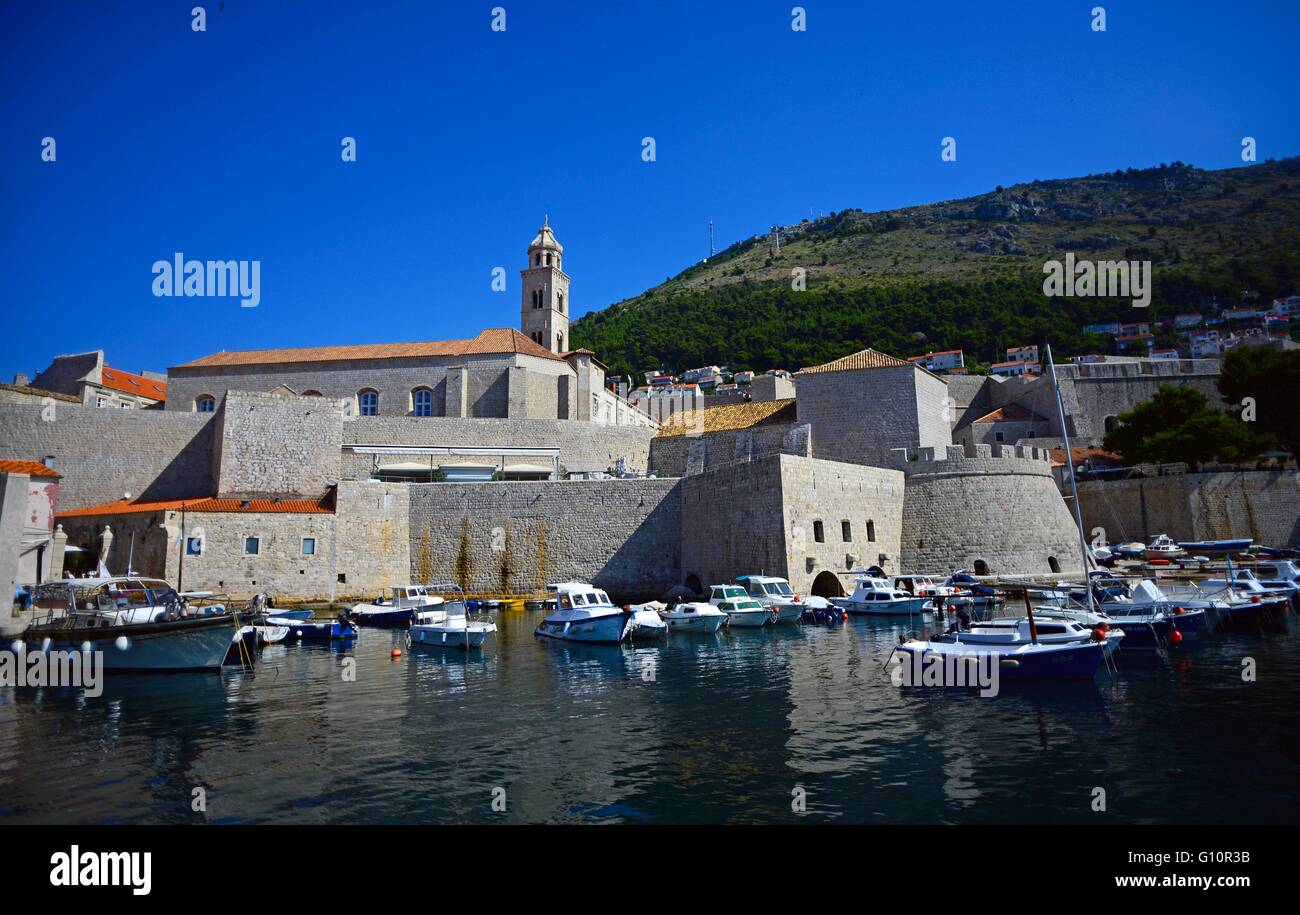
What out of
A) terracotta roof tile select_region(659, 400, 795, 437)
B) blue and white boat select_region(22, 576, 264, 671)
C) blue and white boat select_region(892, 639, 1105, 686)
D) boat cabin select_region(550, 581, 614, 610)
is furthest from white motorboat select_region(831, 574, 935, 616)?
blue and white boat select_region(22, 576, 264, 671)

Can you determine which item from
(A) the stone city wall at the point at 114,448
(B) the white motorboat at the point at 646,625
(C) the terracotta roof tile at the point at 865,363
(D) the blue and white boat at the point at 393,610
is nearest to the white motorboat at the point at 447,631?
(D) the blue and white boat at the point at 393,610

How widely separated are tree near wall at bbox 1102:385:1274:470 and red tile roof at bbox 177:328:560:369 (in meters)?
27.2

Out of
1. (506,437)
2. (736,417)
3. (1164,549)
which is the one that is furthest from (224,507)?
(1164,549)

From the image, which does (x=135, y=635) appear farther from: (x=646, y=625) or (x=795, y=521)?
(x=795, y=521)

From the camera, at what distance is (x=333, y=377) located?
127 ft

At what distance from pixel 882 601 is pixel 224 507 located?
70.3 feet

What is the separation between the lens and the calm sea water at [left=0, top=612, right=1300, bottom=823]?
7.07 m

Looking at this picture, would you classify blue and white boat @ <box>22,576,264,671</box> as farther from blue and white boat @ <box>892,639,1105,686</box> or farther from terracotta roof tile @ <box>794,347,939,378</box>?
terracotta roof tile @ <box>794,347,939,378</box>

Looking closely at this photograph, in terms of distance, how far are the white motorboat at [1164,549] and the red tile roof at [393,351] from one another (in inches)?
1058

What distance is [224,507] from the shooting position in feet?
87.5
